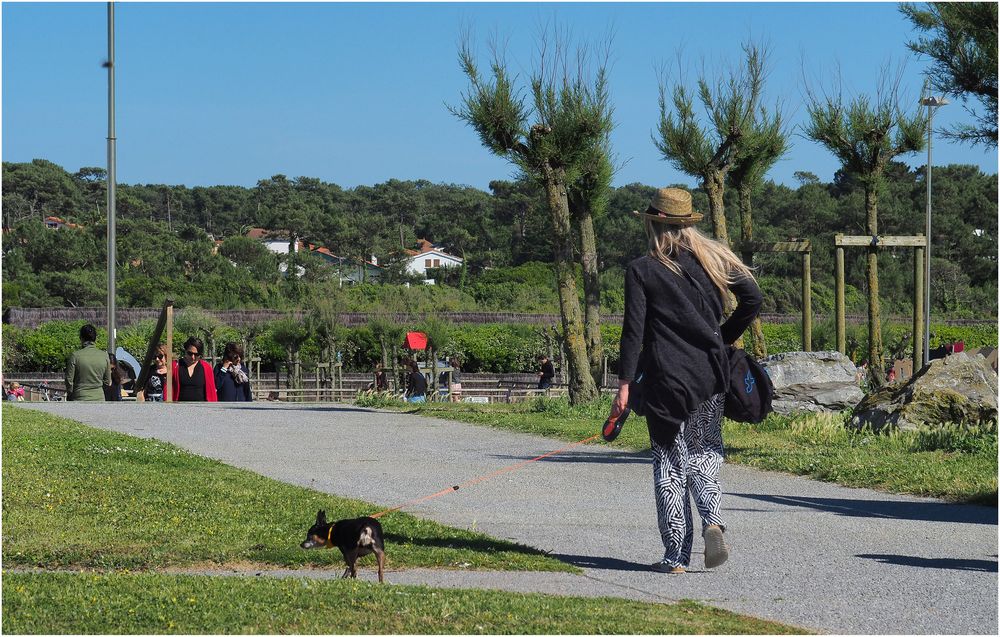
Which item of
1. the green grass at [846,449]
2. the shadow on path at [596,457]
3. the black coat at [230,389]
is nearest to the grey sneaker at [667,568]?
the green grass at [846,449]

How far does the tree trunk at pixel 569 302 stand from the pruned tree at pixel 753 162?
2.58 m

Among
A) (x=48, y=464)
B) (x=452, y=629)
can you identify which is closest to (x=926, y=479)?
(x=452, y=629)

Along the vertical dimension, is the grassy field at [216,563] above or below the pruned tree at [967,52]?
below

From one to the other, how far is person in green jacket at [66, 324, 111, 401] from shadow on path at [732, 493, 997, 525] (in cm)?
1076

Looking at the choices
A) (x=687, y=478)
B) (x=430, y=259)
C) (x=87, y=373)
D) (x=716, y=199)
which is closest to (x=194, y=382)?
(x=87, y=373)

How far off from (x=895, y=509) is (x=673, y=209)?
3.48 metres

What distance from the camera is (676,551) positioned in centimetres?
593

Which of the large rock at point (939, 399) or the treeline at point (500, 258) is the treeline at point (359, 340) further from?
the large rock at point (939, 399)

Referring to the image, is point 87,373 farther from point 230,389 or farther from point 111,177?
point 111,177

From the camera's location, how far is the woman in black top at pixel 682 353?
586 centimetres

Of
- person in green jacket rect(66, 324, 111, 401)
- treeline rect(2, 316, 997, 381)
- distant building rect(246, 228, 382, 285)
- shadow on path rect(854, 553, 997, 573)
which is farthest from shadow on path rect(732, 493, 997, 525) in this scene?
distant building rect(246, 228, 382, 285)

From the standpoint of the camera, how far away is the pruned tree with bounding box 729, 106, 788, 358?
1823 centimetres

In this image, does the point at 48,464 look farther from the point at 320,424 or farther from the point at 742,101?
the point at 742,101

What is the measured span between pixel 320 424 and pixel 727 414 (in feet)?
30.8
